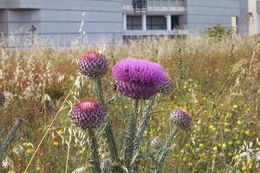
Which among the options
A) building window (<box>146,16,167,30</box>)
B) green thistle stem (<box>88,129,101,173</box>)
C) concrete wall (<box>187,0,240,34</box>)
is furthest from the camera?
building window (<box>146,16,167,30</box>)

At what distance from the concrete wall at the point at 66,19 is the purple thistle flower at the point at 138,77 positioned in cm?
2481

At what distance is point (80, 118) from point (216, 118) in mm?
3011

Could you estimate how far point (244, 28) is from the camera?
4762 cm

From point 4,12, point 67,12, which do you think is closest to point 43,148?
point 4,12

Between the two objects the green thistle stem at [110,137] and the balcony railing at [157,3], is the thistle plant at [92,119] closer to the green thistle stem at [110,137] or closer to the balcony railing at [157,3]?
the green thistle stem at [110,137]

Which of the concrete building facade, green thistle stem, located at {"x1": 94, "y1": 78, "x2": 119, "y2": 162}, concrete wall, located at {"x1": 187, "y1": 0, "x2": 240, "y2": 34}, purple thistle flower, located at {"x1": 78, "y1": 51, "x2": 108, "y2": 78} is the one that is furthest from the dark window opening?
green thistle stem, located at {"x1": 94, "y1": 78, "x2": 119, "y2": 162}

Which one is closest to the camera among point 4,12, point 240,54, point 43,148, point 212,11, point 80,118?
point 80,118

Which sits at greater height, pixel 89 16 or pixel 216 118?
pixel 89 16

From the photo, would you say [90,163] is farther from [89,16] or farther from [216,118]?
[89,16]

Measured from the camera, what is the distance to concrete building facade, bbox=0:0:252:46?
2897cm

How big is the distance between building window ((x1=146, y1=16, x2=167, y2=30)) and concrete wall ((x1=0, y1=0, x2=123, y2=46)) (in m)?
7.60

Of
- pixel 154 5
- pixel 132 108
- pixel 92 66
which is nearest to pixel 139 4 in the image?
pixel 154 5

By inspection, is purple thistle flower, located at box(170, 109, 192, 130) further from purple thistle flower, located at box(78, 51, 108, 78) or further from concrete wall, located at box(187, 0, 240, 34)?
concrete wall, located at box(187, 0, 240, 34)

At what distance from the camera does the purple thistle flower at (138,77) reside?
1.64 metres
